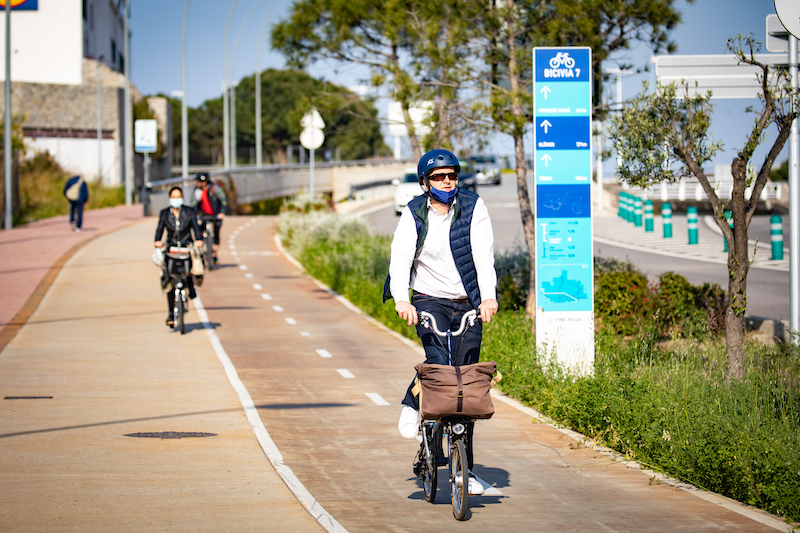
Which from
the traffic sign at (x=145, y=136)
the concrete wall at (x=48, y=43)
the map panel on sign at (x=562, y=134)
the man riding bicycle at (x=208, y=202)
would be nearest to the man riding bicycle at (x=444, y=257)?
the map panel on sign at (x=562, y=134)

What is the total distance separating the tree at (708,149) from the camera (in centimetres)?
834

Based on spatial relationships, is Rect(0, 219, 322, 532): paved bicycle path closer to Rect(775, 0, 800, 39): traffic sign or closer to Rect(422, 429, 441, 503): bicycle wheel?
Rect(422, 429, 441, 503): bicycle wheel

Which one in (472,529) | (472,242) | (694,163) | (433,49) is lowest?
(472,529)

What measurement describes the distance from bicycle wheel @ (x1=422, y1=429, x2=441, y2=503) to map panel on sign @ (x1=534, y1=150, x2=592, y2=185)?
4456 millimetres

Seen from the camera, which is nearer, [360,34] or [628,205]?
[360,34]

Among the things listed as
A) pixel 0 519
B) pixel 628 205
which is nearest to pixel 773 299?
pixel 0 519

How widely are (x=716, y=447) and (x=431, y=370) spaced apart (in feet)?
6.79

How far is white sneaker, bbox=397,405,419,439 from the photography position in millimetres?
5848

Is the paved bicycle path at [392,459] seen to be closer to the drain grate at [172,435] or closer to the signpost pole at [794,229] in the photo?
the drain grate at [172,435]

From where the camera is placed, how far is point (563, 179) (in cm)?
998

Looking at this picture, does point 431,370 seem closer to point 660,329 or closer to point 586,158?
point 586,158

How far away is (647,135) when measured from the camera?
29.8ft

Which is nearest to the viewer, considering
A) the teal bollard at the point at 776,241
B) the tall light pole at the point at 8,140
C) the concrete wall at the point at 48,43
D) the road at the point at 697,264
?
the road at the point at 697,264

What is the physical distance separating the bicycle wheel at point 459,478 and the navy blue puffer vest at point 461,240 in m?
0.84
